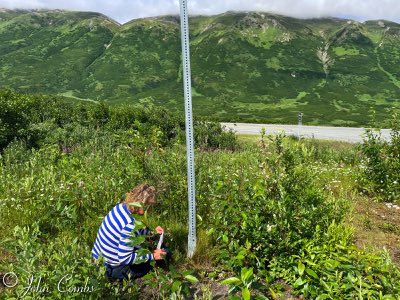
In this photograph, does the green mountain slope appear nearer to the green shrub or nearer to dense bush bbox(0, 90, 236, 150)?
dense bush bbox(0, 90, 236, 150)

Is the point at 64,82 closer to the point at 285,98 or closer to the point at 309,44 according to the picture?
the point at 285,98

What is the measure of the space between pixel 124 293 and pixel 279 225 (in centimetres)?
202

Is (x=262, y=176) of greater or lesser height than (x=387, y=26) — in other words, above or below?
below

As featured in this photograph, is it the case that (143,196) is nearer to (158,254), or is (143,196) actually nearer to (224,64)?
(158,254)

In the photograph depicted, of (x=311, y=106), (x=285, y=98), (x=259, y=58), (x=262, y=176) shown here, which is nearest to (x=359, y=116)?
(x=311, y=106)

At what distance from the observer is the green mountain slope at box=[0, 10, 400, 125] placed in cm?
11345

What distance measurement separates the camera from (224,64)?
14300 centimetres

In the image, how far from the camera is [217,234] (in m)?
4.66

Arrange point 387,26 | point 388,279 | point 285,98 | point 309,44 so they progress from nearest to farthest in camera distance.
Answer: point 388,279 → point 285,98 → point 309,44 → point 387,26

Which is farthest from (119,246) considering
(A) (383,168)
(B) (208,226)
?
(A) (383,168)

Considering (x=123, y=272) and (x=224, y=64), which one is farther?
(x=224, y=64)

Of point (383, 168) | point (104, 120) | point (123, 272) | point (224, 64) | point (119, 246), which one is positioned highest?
point (119, 246)

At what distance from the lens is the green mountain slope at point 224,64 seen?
113 m

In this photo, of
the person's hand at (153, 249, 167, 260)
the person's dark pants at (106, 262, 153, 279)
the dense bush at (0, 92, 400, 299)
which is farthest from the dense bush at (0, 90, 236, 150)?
the person's hand at (153, 249, 167, 260)
